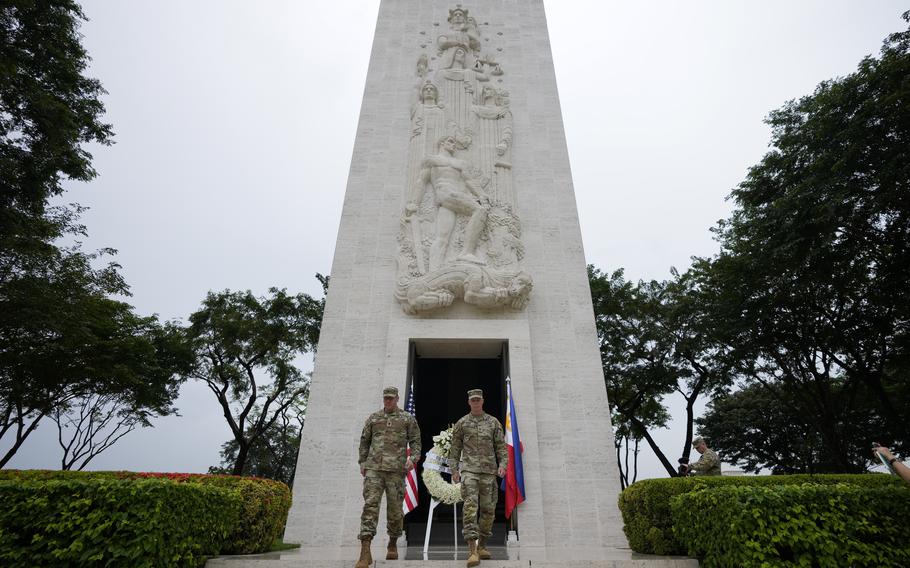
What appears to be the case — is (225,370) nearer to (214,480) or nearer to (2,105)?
(2,105)

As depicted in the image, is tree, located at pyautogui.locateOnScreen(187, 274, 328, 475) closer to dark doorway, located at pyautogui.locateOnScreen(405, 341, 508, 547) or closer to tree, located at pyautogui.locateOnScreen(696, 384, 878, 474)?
dark doorway, located at pyautogui.locateOnScreen(405, 341, 508, 547)

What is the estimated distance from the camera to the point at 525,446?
951 cm

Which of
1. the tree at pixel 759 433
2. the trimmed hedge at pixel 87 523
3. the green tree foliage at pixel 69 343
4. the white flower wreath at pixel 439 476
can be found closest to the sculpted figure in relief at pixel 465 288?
the white flower wreath at pixel 439 476

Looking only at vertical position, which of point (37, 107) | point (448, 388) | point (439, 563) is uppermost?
point (37, 107)

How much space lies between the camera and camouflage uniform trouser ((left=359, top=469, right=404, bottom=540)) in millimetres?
6172

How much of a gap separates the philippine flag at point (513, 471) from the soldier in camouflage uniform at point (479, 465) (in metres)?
2.17

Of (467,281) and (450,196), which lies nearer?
(467,281)

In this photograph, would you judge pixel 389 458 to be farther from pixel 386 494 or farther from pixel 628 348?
pixel 628 348

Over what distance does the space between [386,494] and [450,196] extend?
6.78 meters

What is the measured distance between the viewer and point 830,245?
13.0 metres

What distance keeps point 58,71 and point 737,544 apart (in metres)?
14.9

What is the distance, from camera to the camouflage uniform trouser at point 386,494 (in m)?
6.17

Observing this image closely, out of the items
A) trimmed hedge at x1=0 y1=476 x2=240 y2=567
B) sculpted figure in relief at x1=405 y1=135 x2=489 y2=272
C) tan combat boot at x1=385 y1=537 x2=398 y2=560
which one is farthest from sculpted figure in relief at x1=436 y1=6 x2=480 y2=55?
trimmed hedge at x1=0 y1=476 x2=240 y2=567

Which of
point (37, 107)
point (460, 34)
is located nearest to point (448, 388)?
point (460, 34)
